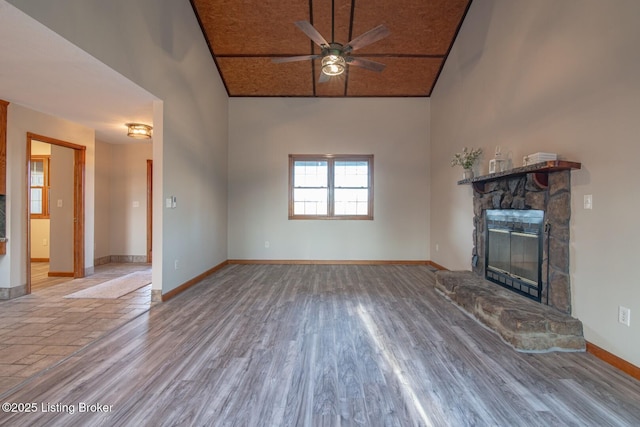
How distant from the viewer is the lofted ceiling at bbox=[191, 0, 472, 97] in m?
4.31

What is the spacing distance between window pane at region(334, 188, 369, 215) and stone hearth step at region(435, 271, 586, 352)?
126 inches

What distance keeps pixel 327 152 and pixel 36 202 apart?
635 cm

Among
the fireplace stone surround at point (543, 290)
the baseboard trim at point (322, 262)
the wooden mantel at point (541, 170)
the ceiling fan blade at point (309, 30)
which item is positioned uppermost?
the ceiling fan blade at point (309, 30)

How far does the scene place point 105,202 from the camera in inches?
237

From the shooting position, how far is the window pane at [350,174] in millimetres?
6121

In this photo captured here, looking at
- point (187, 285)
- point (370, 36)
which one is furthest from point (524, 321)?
point (187, 285)

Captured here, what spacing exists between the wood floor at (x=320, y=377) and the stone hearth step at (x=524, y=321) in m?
0.10

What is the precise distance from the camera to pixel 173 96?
3.79 meters

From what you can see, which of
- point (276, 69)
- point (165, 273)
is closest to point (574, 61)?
point (276, 69)

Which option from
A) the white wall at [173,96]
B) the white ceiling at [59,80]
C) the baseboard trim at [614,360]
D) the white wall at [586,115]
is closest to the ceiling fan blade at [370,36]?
the white wall at [586,115]

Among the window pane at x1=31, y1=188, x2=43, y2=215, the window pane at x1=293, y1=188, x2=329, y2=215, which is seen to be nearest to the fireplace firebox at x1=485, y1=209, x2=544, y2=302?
the window pane at x1=293, y1=188, x2=329, y2=215

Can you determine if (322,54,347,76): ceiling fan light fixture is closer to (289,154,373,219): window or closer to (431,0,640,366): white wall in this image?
(431,0,640,366): white wall

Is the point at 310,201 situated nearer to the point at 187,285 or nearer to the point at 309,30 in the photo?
the point at 187,285

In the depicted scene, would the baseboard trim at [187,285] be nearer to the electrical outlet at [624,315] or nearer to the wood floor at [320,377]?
the wood floor at [320,377]
